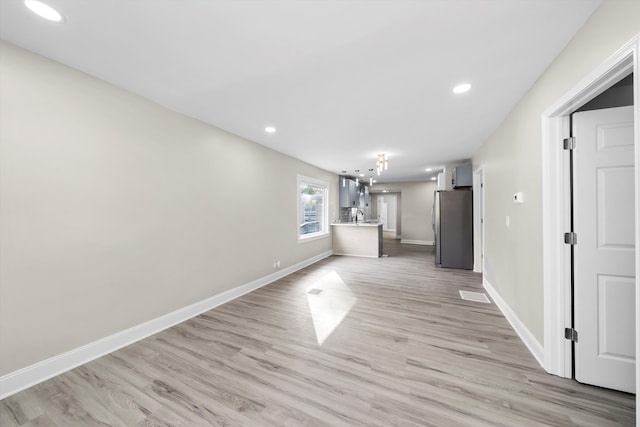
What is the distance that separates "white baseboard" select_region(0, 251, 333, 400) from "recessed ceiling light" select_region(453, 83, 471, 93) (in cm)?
379

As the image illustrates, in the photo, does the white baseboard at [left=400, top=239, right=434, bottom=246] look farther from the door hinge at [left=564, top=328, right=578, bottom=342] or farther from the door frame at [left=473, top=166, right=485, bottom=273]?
the door hinge at [left=564, top=328, right=578, bottom=342]

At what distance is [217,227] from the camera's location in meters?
3.23

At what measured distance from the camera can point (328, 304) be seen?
3238mm

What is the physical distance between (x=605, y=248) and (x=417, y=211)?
287 inches

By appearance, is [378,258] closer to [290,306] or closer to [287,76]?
[290,306]

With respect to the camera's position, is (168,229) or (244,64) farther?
(168,229)

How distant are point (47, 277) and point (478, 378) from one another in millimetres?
3502

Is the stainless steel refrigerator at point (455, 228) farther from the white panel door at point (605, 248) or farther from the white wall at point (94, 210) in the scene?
the white wall at point (94, 210)

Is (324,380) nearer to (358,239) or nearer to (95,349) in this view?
(95,349)

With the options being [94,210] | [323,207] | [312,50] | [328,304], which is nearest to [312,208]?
[323,207]

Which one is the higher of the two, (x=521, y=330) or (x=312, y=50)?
(x=312, y=50)

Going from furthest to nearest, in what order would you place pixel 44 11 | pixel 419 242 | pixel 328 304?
1. pixel 419 242
2. pixel 328 304
3. pixel 44 11

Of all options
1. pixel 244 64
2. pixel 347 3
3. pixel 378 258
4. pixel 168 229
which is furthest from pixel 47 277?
pixel 378 258

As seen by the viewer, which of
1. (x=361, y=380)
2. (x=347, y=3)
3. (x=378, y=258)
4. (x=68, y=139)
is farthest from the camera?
(x=378, y=258)
